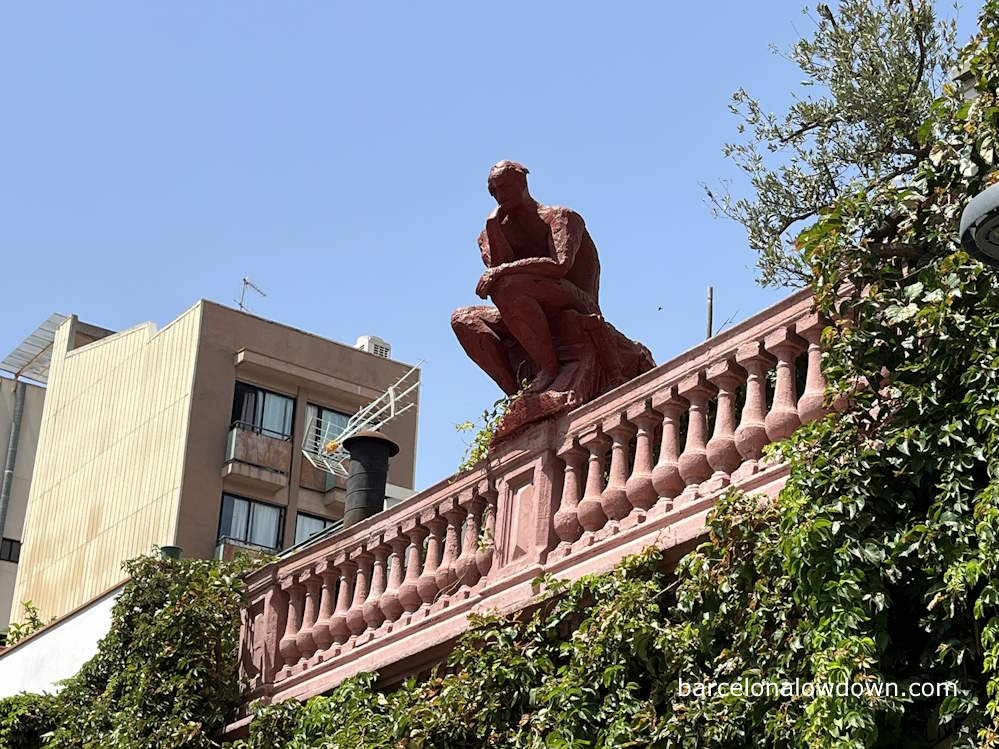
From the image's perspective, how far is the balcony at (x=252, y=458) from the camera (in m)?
34.3

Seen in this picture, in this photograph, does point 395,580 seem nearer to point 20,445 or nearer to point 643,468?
point 643,468

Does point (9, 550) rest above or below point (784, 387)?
above

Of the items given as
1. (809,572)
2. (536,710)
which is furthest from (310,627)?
(809,572)

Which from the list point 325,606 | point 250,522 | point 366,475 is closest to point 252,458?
point 250,522

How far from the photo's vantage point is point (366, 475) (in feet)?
45.5

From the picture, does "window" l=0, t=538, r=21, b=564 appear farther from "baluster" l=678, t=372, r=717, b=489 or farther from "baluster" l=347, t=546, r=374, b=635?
"baluster" l=678, t=372, r=717, b=489

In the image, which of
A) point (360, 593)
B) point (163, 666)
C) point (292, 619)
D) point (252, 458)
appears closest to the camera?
point (360, 593)

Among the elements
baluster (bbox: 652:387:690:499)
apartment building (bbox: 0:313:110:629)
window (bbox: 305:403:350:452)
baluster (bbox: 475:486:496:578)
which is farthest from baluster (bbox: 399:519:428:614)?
apartment building (bbox: 0:313:110:629)

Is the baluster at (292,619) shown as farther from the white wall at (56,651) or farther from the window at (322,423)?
the window at (322,423)

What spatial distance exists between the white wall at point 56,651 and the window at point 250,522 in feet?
53.0

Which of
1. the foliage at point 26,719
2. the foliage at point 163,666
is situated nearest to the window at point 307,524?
the foliage at point 26,719

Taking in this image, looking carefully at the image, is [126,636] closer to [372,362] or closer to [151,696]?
[151,696]

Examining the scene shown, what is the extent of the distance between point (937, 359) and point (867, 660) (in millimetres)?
1309

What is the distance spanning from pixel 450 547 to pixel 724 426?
7.53 ft
